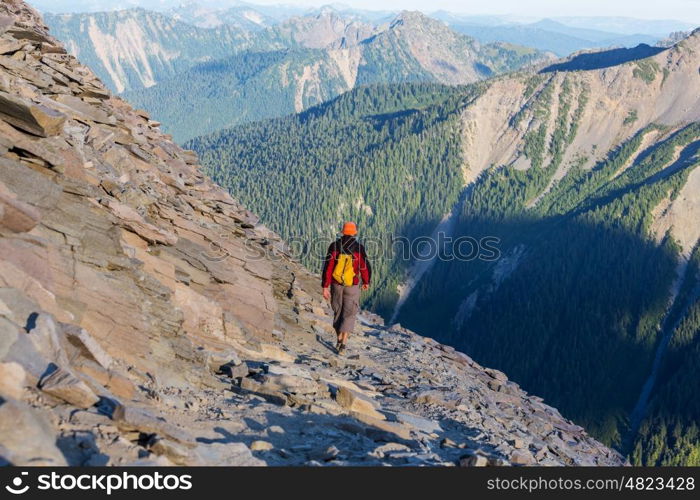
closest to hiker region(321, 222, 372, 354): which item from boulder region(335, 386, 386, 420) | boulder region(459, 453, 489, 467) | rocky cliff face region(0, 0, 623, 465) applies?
rocky cliff face region(0, 0, 623, 465)

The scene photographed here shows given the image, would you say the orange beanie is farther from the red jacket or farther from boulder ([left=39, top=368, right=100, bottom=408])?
boulder ([left=39, top=368, right=100, bottom=408])

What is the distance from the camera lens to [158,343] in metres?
18.5

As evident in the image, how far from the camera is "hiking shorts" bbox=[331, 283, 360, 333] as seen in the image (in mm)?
25875

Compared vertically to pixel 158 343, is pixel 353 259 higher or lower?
higher

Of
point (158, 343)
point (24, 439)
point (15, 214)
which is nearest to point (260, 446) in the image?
point (24, 439)

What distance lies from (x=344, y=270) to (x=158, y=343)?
861 cm

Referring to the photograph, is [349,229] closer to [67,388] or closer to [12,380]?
[67,388]

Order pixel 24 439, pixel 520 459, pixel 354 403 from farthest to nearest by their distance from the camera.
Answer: pixel 354 403 → pixel 520 459 → pixel 24 439

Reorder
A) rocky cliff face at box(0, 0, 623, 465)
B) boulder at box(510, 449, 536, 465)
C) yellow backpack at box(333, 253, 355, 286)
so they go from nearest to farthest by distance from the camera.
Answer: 1. rocky cliff face at box(0, 0, 623, 465)
2. boulder at box(510, 449, 536, 465)
3. yellow backpack at box(333, 253, 355, 286)

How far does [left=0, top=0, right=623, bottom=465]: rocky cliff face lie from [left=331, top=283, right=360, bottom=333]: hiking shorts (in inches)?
59.7

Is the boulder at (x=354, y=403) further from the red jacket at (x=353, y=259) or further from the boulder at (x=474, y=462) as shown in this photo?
the red jacket at (x=353, y=259)

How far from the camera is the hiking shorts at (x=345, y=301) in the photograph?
84.9ft
